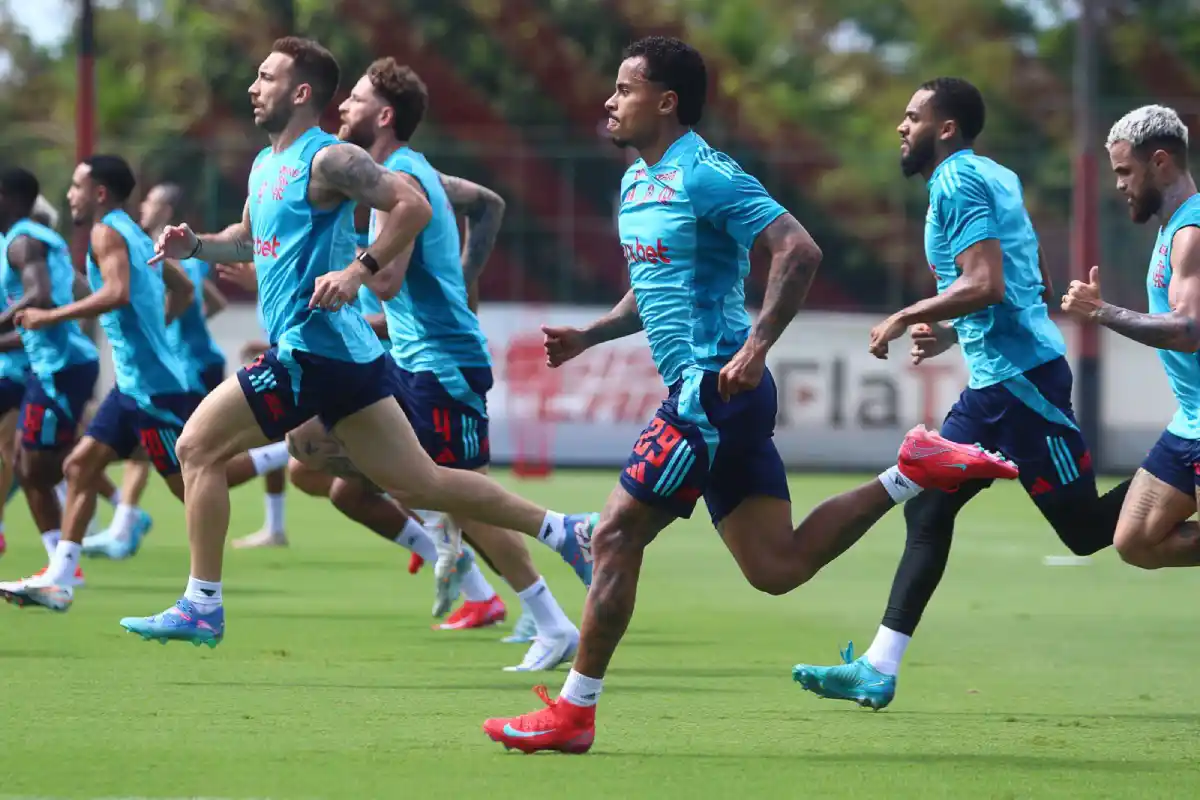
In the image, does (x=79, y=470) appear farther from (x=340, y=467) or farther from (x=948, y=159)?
(x=948, y=159)

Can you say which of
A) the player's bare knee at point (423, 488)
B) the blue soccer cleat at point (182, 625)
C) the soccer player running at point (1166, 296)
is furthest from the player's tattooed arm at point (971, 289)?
the blue soccer cleat at point (182, 625)

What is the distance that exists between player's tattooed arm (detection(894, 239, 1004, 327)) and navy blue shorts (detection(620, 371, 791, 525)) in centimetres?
87

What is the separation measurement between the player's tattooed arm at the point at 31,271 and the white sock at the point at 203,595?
3749 mm

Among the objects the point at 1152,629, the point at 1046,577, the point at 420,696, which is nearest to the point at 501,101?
the point at 1046,577

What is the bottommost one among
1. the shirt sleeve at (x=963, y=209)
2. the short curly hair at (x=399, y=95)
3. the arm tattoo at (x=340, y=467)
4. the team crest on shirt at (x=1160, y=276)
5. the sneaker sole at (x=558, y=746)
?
the sneaker sole at (x=558, y=746)

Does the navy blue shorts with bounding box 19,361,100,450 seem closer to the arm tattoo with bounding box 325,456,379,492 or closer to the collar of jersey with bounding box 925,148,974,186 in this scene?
the arm tattoo with bounding box 325,456,379,492

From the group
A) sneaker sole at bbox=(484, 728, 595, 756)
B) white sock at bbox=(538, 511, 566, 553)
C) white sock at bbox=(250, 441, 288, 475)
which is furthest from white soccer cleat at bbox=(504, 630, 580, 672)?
white sock at bbox=(250, 441, 288, 475)

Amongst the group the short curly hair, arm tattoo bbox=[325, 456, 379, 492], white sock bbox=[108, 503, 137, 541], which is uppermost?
the short curly hair

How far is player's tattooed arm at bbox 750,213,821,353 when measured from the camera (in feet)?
23.4

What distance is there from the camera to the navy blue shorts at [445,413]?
10.1 meters

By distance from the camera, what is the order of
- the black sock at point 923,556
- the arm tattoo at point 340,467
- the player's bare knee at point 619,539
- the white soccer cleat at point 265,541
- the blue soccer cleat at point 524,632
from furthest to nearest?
the white soccer cleat at point 265,541 → the blue soccer cleat at point 524,632 → the arm tattoo at point 340,467 → the black sock at point 923,556 → the player's bare knee at point 619,539

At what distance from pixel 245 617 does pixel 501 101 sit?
1223 inches

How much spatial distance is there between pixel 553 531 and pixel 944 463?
188 centimetres

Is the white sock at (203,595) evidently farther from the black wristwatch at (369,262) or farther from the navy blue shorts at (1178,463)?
the navy blue shorts at (1178,463)
